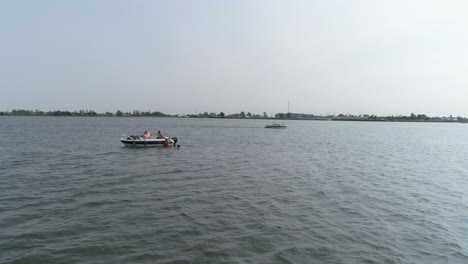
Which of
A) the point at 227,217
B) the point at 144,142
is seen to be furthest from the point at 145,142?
the point at 227,217

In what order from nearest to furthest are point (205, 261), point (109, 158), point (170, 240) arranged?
1. point (205, 261)
2. point (170, 240)
3. point (109, 158)

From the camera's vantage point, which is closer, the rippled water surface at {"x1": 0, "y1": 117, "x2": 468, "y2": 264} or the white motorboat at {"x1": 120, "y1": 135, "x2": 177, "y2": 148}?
the rippled water surface at {"x1": 0, "y1": 117, "x2": 468, "y2": 264}

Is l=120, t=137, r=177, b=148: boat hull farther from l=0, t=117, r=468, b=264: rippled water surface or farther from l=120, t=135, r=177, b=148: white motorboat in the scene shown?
l=0, t=117, r=468, b=264: rippled water surface

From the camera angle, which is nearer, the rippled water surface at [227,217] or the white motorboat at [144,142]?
the rippled water surface at [227,217]

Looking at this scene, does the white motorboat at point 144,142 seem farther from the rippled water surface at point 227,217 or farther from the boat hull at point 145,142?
the rippled water surface at point 227,217

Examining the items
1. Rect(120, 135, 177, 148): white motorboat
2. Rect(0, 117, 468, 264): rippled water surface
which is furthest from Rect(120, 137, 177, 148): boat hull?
Rect(0, 117, 468, 264): rippled water surface

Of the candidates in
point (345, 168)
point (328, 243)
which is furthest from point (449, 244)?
point (345, 168)

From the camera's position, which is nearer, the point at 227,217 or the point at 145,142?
the point at 227,217

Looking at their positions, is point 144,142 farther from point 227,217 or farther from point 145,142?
point 227,217

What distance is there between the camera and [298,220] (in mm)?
13406

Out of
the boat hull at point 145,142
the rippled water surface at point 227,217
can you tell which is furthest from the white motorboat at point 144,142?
the rippled water surface at point 227,217

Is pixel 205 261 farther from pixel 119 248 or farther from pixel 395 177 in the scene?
pixel 395 177

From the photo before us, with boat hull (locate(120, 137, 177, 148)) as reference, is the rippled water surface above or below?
below

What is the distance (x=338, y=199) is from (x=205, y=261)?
33.0ft
